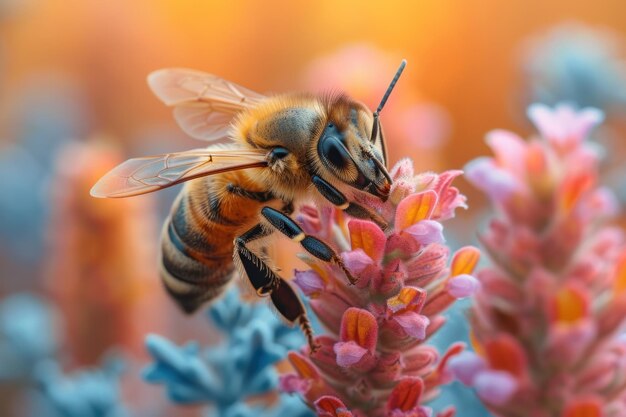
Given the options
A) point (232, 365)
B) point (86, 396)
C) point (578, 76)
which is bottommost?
point (86, 396)

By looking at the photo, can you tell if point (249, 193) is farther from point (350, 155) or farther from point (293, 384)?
point (293, 384)

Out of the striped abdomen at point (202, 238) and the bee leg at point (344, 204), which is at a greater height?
the bee leg at point (344, 204)

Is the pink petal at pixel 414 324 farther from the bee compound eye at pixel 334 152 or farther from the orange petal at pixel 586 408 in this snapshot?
the bee compound eye at pixel 334 152

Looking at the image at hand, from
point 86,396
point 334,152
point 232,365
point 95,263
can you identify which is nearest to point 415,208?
point 334,152

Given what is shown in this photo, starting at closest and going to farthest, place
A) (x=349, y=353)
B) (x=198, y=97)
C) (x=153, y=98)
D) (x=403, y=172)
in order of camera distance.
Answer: (x=349, y=353) → (x=403, y=172) → (x=198, y=97) → (x=153, y=98)

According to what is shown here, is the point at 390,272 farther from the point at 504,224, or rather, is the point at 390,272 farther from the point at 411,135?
the point at 411,135

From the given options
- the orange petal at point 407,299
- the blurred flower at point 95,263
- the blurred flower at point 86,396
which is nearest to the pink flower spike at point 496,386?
the orange petal at point 407,299

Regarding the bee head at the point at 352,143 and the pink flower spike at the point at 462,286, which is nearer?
the pink flower spike at the point at 462,286

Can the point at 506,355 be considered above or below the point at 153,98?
above

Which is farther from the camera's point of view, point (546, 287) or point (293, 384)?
point (293, 384)
